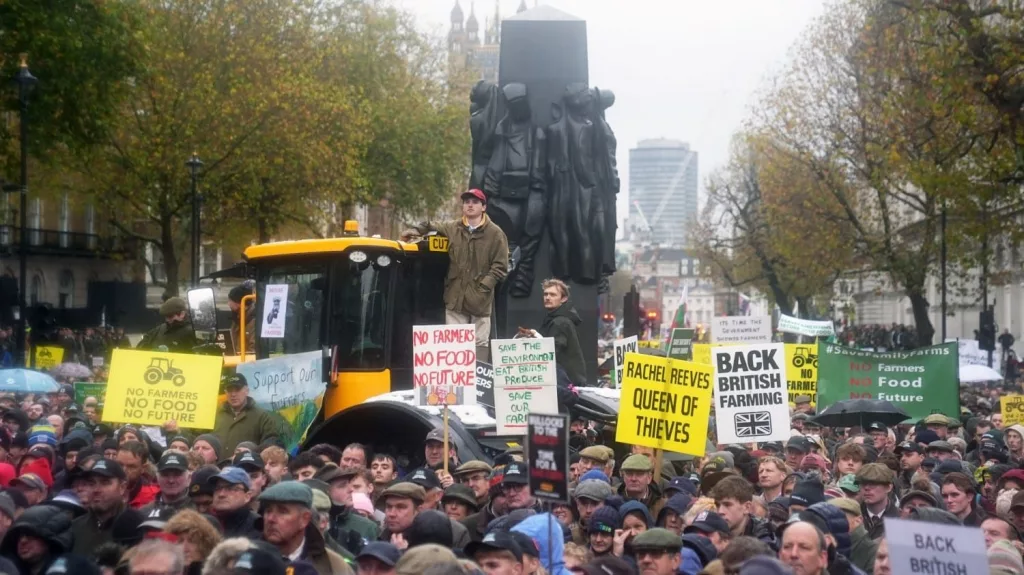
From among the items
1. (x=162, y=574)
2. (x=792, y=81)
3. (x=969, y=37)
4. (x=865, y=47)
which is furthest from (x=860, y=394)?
(x=792, y=81)

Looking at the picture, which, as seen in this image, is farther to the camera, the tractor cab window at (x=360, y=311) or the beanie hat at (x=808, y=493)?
the tractor cab window at (x=360, y=311)

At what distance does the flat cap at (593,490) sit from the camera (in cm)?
967

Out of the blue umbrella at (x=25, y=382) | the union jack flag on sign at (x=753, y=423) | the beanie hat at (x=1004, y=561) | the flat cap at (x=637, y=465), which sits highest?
the blue umbrella at (x=25, y=382)

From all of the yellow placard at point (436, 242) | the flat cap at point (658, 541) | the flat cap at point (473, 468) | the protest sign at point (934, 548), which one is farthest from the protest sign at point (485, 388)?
the protest sign at point (934, 548)

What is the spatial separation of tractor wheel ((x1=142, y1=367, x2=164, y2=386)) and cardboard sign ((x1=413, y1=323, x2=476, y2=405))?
78.0 inches

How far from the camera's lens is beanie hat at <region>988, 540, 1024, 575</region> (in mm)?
7516

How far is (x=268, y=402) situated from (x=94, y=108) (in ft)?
60.5

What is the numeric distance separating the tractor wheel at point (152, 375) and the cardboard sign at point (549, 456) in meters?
5.81

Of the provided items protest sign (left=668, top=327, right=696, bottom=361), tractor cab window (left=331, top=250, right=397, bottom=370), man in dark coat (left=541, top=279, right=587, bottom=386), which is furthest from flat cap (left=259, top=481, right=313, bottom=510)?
protest sign (left=668, top=327, right=696, bottom=361)

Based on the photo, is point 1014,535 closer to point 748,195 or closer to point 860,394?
point 860,394

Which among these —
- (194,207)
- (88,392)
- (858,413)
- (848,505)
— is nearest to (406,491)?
(848,505)

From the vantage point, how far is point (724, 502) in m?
9.27

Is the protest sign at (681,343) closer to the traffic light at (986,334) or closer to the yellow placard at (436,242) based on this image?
the yellow placard at (436,242)

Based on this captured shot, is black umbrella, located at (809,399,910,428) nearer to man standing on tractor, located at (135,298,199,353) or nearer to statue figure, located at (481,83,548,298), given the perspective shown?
statue figure, located at (481,83,548,298)
